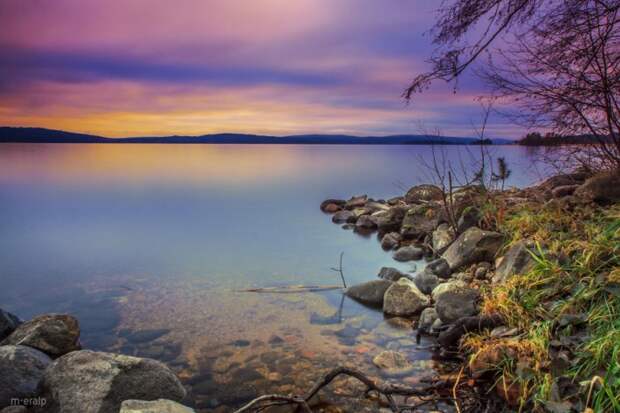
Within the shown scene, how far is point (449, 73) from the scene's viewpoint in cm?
612

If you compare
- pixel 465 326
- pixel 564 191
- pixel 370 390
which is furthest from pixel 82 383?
pixel 564 191

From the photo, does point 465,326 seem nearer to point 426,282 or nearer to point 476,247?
point 426,282

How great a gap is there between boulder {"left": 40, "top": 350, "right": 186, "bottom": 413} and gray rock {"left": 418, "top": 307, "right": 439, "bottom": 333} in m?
3.71

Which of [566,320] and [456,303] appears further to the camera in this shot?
[456,303]

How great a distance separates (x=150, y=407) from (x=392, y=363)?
123 inches

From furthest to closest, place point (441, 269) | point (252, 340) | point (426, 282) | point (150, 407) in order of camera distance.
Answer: point (441, 269) → point (426, 282) → point (252, 340) → point (150, 407)

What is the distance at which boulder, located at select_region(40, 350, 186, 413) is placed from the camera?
3.98 meters

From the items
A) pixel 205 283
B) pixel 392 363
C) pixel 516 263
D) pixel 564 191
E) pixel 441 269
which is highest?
pixel 564 191

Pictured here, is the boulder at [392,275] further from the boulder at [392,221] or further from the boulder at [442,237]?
the boulder at [392,221]

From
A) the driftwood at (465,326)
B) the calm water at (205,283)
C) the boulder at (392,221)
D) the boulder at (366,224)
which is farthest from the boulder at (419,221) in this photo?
the driftwood at (465,326)

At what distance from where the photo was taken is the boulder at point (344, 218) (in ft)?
56.9

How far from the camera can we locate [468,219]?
9578 mm

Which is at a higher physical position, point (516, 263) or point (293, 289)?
point (516, 263)

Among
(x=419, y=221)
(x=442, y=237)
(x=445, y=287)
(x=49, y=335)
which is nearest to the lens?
(x=49, y=335)
